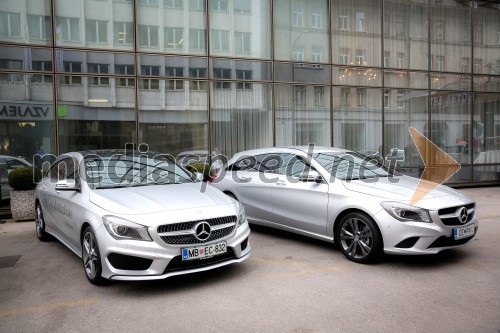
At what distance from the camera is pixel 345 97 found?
13836 millimetres

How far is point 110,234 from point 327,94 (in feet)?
34.4

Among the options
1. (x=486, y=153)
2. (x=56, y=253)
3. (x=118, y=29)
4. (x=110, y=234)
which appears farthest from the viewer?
(x=486, y=153)

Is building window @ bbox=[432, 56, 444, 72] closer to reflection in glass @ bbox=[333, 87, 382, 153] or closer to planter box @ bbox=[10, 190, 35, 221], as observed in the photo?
reflection in glass @ bbox=[333, 87, 382, 153]

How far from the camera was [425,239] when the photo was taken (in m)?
5.14

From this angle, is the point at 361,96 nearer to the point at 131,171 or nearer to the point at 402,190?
the point at 402,190

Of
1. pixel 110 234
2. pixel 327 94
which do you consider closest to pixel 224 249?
pixel 110 234

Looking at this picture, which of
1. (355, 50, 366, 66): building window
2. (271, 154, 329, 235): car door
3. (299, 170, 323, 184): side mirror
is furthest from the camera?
(355, 50, 366, 66): building window

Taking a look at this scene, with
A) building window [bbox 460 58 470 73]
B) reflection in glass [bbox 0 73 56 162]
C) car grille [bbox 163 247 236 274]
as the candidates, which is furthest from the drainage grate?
building window [bbox 460 58 470 73]

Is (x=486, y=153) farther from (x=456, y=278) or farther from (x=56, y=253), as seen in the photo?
(x=56, y=253)

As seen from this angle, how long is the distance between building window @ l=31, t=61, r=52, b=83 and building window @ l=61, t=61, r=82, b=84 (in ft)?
1.12

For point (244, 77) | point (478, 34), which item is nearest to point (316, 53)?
point (244, 77)

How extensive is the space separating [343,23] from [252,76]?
384 centimetres

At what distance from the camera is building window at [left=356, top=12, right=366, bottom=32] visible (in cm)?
1408

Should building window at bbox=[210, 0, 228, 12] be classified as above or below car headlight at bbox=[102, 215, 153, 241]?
above
